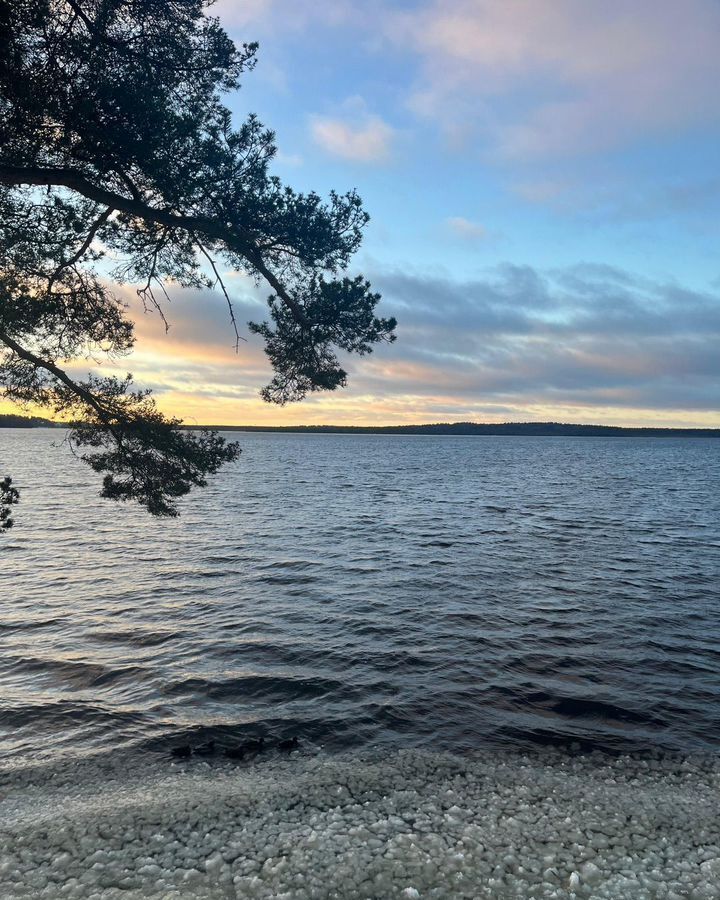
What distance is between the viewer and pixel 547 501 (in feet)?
167

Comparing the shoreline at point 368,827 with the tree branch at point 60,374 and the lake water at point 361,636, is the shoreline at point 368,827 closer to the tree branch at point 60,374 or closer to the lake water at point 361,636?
the lake water at point 361,636

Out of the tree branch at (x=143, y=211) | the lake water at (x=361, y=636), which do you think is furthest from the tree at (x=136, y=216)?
the lake water at (x=361, y=636)

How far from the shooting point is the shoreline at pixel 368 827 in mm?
6168

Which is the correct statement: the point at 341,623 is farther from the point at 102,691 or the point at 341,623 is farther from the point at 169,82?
the point at 169,82

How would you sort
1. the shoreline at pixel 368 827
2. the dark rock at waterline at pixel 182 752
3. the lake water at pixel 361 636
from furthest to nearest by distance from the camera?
the lake water at pixel 361 636 < the dark rock at waterline at pixel 182 752 < the shoreline at pixel 368 827

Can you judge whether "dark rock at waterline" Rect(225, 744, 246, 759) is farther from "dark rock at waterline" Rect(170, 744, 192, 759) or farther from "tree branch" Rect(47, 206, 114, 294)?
"tree branch" Rect(47, 206, 114, 294)

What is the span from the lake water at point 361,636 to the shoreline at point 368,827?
0.96 metres

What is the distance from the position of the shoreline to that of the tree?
231 inches

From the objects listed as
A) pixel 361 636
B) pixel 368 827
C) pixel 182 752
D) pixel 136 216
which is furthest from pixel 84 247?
pixel 361 636

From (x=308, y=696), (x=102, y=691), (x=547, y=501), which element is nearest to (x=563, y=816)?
(x=308, y=696)

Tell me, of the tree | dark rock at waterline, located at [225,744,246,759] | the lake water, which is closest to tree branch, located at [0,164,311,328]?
the tree

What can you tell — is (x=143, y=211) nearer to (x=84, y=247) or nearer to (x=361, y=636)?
(x=84, y=247)

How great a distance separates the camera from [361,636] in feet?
52.0

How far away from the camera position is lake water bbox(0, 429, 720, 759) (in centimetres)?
1077
